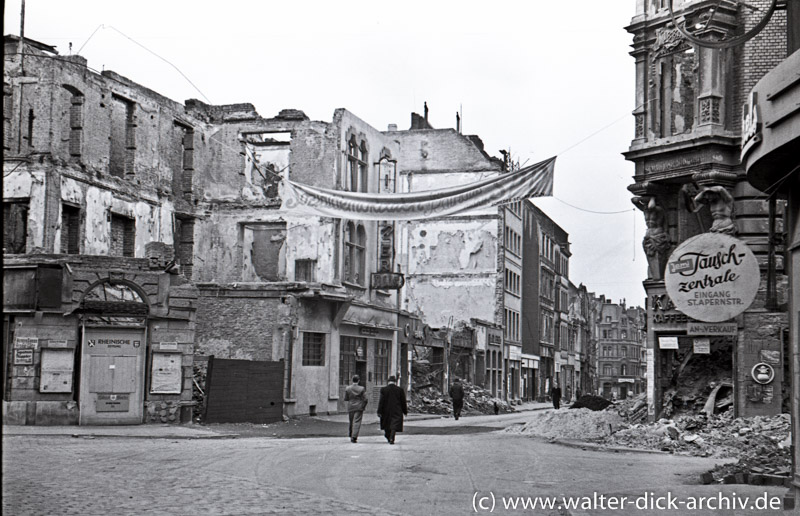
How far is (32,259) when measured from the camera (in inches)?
1013

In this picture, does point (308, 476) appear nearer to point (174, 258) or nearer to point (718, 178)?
point (718, 178)

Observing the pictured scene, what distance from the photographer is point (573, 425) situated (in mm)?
25828

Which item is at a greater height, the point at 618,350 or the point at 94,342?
the point at 618,350

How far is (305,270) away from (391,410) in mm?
16626

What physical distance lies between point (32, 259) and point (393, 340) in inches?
788

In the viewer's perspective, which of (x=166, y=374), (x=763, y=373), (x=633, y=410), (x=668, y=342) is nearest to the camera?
(x=763, y=373)

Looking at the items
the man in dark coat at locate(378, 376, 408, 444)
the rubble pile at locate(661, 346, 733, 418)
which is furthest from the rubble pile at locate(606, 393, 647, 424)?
the man in dark coat at locate(378, 376, 408, 444)

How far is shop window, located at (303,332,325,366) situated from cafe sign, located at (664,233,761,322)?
706 inches

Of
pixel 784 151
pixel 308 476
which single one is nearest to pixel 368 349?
pixel 308 476

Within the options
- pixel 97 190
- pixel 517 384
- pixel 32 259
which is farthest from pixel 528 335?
pixel 32 259

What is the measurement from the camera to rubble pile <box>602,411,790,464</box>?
20.0 metres

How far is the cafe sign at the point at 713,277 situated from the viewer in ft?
53.8

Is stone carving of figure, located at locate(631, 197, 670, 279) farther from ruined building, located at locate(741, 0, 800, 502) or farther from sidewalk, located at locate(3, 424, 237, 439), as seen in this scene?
ruined building, located at locate(741, 0, 800, 502)

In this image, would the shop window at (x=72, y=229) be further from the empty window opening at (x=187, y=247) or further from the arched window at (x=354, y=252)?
the arched window at (x=354, y=252)
